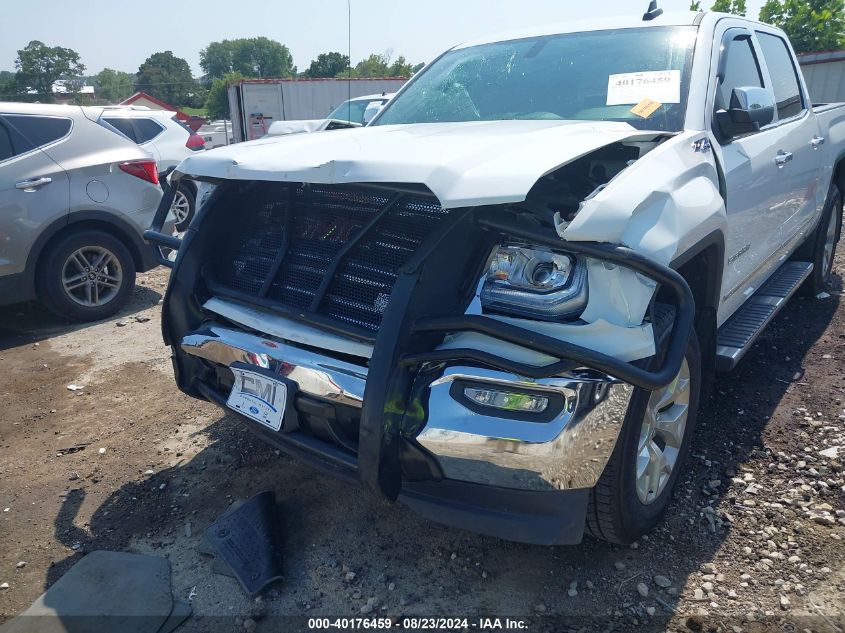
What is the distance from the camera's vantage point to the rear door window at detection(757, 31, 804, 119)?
4.05m

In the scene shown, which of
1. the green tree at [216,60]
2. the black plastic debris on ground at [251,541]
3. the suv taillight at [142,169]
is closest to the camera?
the black plastic debris on ground at [251,541]

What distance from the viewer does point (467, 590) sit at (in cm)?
241

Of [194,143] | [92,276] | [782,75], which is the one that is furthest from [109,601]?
[194,143]

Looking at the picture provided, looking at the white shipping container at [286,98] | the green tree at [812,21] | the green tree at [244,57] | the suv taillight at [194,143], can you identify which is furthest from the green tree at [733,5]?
the green tree at [244,57]

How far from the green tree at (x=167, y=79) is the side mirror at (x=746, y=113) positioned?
2998 inches

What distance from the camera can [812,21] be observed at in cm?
2789

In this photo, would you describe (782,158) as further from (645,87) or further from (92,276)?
(92,276)

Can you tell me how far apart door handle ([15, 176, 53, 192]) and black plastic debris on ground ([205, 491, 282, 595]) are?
3731 mm

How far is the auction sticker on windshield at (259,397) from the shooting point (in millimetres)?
2381

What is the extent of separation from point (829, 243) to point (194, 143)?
7892 millimetres

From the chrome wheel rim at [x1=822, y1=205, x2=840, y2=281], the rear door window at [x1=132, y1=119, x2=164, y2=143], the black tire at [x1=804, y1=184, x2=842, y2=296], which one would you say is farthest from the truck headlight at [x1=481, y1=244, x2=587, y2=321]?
the rear door window at [x1=132, y1=119, x2=164, y2=143]

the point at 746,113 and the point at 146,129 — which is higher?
the point at 746,113

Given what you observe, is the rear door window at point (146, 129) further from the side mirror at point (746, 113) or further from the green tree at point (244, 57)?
the green tree at point (244, 57)

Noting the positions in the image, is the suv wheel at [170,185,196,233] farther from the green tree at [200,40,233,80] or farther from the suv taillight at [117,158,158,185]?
the green tree at [200,40,233,80]
